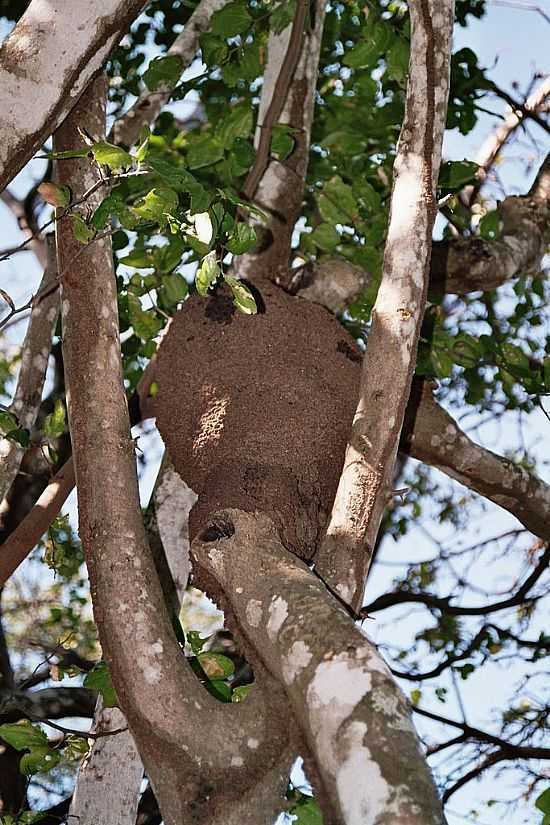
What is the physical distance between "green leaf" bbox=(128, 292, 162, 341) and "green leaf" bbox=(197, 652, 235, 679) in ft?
3.90

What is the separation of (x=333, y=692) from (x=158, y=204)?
106 cm

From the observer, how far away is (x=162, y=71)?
2994 millimetres

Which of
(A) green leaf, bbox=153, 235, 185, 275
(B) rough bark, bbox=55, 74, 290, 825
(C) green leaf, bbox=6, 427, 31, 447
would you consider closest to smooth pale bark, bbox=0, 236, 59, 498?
(C) green leaf, bbox=6, 427, 31, 447

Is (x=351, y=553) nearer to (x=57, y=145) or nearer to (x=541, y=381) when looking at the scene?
(x=57, y=145)

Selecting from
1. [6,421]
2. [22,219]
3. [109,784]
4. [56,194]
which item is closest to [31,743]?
[109,784]

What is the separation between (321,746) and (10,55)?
1334 millimetres

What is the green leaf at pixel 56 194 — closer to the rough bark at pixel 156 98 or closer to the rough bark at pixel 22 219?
the rough bark at pixel 156 98

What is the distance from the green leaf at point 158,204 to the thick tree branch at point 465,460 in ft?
4.18

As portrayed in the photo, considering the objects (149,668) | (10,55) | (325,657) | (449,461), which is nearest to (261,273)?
(449,461)

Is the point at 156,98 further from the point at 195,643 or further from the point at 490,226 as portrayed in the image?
the point at 195,643

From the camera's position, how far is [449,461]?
2879 millimetres

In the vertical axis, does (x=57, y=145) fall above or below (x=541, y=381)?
below

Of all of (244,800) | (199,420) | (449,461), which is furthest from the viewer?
(449,461)

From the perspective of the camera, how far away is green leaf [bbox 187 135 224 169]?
309 cm
